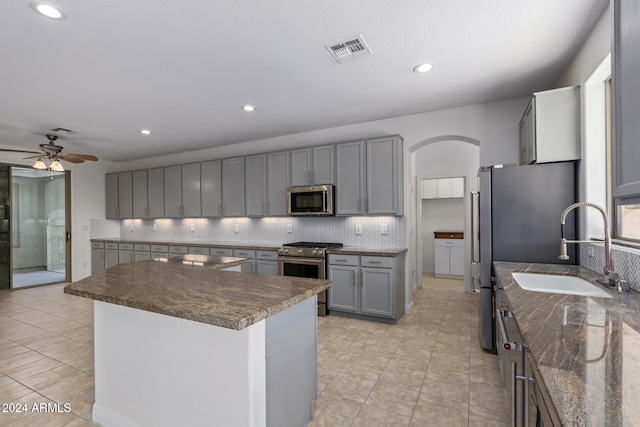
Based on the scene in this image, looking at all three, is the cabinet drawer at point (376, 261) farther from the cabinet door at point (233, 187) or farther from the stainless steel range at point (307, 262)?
the cabinet door at point (233, 187)

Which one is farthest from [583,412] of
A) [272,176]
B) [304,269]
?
[272,176]

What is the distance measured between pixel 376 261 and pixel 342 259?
17.5 inches

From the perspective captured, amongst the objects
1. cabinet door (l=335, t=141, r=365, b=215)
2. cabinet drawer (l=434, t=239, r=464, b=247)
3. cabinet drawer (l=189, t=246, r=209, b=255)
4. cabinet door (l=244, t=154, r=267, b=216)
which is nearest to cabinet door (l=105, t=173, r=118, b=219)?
cabinet drawer (l=189, t=246, r=209, b=255)

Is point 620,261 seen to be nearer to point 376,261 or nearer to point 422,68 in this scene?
point 422,68

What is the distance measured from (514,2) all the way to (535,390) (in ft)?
7.11

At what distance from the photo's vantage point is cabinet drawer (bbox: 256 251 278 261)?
4473mm

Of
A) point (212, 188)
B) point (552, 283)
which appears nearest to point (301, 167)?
point (212, 188)

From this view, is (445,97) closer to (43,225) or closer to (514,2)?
(514,2)

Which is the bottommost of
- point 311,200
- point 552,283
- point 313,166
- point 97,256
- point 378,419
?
point 378,419

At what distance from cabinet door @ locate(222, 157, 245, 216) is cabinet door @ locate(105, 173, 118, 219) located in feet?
10.1

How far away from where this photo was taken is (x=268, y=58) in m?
2.57

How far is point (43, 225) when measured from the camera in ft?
20.1

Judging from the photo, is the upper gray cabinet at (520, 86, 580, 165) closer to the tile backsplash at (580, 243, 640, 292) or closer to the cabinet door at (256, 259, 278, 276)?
the tile backsplash at (580, 243, 640, 292)

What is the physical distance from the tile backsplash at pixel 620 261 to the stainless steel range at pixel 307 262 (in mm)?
2628
